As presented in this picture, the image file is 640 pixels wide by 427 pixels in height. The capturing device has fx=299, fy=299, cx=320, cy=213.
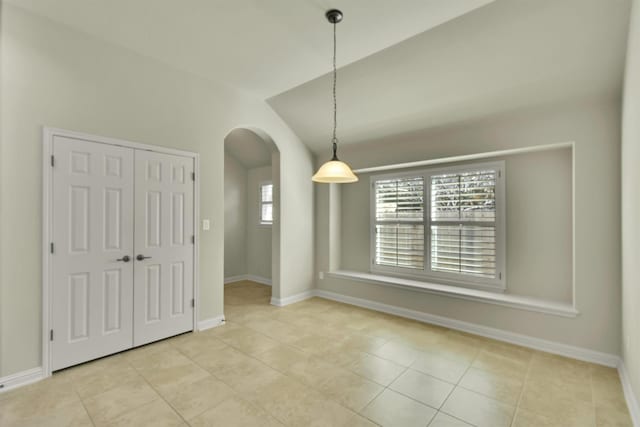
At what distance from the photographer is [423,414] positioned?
7.00 feet

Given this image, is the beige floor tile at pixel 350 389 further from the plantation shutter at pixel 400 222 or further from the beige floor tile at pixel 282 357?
the plantation shutter at pixel 400 222

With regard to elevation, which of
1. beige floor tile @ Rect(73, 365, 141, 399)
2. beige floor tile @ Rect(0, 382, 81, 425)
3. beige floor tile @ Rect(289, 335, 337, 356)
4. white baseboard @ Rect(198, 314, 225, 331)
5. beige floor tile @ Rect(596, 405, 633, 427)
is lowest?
beige floor tile @ Rect(289, 335, 337, 356)

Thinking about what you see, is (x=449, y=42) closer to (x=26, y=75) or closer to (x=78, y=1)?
(x=78, y=1)

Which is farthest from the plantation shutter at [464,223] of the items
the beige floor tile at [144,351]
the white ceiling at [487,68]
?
the beige floor tile at [144,351]

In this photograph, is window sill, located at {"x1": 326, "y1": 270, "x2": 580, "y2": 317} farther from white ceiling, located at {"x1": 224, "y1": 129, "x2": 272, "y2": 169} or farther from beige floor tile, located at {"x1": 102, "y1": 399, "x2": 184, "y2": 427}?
beige floor tile, located at {"x1": 102, "y1": 399, "x2": 184, "y2": 427}

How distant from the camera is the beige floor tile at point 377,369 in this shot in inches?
103

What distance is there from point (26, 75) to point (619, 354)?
5.88 metres

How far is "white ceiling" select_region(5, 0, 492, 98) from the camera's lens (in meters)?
2.49

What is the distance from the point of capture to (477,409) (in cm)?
219

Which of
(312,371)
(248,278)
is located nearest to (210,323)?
(312,371)

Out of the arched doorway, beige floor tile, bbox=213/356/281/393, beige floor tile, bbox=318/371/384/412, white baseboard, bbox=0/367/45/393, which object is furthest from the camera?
the arched doorway

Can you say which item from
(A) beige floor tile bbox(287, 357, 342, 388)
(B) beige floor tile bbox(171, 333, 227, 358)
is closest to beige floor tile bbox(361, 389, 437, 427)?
(A) beige floor tile bbox(287, 357, 342, 388)

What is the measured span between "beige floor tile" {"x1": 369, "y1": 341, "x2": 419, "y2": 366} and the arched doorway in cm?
332

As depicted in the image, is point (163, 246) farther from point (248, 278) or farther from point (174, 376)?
point (248, 278)
